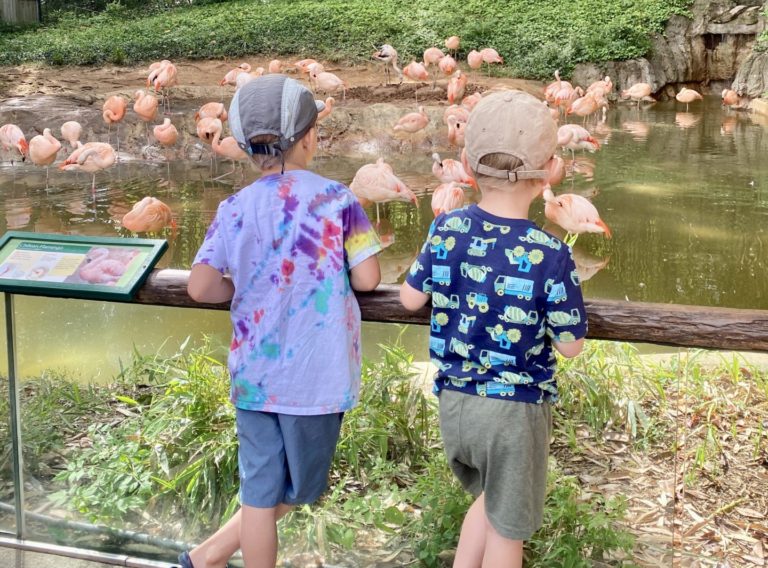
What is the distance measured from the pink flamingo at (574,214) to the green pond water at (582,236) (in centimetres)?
27

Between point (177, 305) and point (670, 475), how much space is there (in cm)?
138

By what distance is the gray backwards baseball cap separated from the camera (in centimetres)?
177

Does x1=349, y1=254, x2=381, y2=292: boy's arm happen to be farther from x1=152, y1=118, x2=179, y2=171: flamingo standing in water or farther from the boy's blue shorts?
x1=152, y1=118, x2=179, y2=171: flamingo standing in water

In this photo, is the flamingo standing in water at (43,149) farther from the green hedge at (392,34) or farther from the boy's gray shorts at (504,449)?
the boy's gray shorts at (504,449)

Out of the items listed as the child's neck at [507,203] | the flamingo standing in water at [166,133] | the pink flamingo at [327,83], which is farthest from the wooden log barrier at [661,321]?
the pink flamingo at [327,83]

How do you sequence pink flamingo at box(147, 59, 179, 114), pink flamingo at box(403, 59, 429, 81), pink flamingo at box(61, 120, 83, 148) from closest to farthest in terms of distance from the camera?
pink flamingo at box(61, 120, 83, 148) < pink flamingo at box(147, 59, 179, 114) < pink flamingo at box(403, 59, 429, 81)

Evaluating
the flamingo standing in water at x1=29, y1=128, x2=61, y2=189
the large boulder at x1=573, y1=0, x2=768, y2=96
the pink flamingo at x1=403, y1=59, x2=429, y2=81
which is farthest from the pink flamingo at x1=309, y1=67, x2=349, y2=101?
the large boulder at x1=573, y1=0, x2=768, y2=96

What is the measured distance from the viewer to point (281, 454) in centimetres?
187

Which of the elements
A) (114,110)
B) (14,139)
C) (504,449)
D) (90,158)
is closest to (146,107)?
(114,110)

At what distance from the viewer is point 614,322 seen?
6.32 feet

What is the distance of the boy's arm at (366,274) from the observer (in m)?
1.87

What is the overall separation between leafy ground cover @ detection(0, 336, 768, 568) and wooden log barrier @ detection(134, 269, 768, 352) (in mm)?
537

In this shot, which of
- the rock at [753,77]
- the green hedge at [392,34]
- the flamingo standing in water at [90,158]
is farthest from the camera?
the green hedge at [392,34]

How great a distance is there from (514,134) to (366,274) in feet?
1.48
